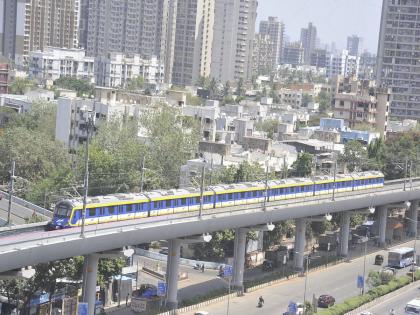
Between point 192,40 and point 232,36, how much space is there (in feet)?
34.0

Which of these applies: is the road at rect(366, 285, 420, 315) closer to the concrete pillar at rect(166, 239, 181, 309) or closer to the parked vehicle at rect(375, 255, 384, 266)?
the parked vehicle at rect(375, 255, 384, 266)

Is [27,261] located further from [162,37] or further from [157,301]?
A: [162,37]

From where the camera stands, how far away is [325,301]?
38594 mm

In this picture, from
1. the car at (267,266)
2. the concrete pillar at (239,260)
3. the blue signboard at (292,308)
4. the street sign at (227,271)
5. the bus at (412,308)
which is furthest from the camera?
the car at (267,266)

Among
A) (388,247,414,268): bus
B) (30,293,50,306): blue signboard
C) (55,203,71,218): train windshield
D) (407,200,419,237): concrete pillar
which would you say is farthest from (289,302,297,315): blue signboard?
(407,200,419,237): concrete pillar

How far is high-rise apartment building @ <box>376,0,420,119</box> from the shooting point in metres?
112

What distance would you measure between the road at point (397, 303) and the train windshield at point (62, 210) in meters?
13.3

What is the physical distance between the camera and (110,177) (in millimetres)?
51469

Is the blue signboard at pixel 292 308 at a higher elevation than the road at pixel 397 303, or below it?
higher

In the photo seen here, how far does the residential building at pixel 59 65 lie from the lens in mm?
122188

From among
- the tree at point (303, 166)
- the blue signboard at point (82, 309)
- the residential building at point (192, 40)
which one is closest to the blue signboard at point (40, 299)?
the blue signboard at point (82, 309)

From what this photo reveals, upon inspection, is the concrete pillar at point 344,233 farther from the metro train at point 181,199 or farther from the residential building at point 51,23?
the residential building at point 51,23

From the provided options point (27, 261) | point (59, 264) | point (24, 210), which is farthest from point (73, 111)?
point (27, 261)

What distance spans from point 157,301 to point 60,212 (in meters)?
6.39
